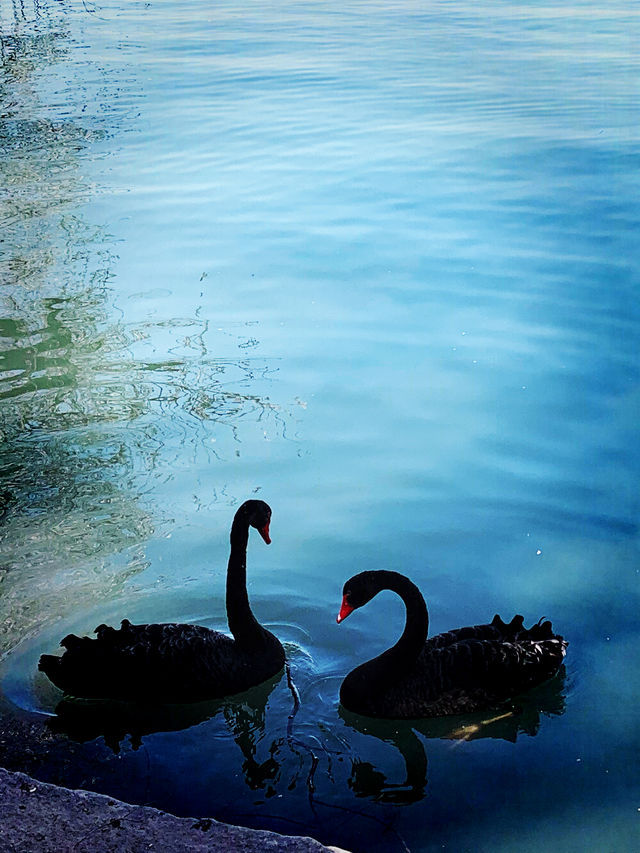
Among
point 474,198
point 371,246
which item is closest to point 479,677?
point 371,246

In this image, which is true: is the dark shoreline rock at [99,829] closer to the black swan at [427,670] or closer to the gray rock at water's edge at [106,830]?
the gray rock at water's edge at [106,830]

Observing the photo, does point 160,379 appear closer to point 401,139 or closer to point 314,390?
point 314,390

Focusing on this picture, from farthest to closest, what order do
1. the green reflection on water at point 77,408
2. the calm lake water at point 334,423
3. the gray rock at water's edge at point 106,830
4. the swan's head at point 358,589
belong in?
the green reflection on water at point 77,408 → the swan's head at point 358,589 → the calm lake water at point 334,423 → the gray rock at water's edge at point 106,830

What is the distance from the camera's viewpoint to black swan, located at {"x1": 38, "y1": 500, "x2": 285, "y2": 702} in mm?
3615

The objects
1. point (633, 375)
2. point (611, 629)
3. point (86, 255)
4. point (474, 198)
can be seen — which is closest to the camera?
point (611, 629)

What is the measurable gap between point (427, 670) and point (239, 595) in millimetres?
650

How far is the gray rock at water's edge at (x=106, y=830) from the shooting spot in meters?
2.86

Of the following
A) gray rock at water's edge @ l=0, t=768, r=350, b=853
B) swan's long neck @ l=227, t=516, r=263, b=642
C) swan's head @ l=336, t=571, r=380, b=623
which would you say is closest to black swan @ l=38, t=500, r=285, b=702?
swan's long neck @ l=227, t=516, r=263, b=642

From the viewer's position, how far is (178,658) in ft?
12.0

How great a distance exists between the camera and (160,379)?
6152 mm

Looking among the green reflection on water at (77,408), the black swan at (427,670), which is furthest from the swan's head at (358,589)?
the green reflection on water at (77,408)

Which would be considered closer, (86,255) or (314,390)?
(314,390)

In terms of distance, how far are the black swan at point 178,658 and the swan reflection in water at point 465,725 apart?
35 centimetres

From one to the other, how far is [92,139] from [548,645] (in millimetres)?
8579
